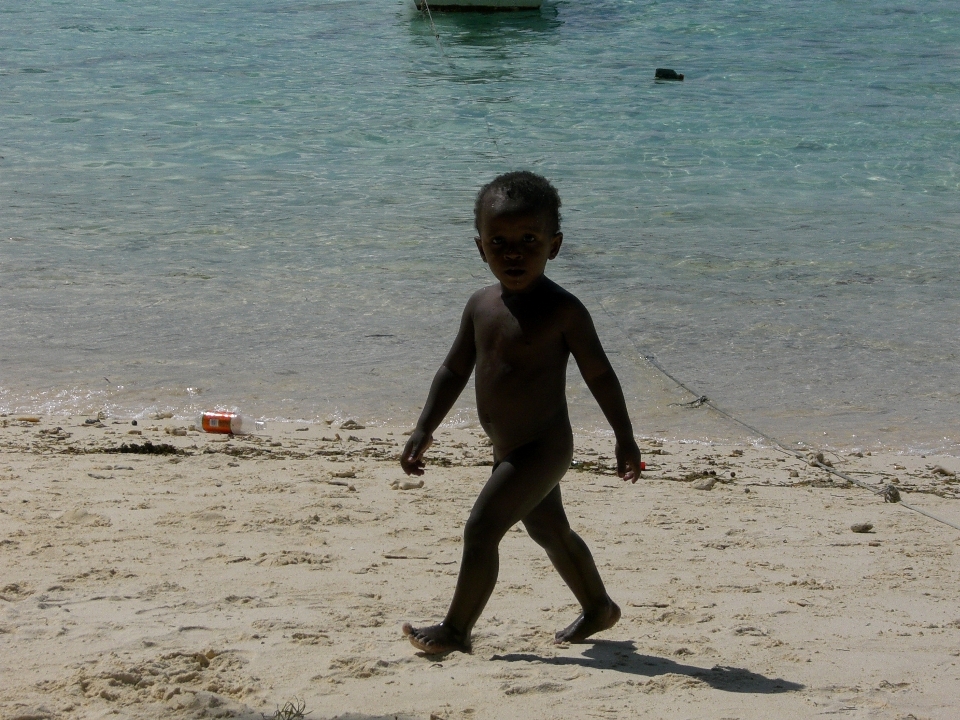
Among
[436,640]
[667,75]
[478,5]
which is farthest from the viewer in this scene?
[478,5]

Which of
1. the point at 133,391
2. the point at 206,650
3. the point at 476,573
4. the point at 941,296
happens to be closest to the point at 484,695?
the point at 476,573

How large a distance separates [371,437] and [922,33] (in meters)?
17.3

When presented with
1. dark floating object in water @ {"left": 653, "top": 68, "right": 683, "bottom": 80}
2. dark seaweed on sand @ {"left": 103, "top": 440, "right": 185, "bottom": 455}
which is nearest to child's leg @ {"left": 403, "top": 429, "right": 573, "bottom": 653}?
dark seaweed on sand @ {"left": 103, "top": 440, "right": 185, "bottom": 455}

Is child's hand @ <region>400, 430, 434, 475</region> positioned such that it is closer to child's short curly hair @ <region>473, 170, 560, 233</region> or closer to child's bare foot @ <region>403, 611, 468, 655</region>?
child's bare foot @ <region>403, 611, 468, 655</region>

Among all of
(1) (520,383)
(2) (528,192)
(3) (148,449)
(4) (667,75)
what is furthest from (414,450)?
(4) (667,75)

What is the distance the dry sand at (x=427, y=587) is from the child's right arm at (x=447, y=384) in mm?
484

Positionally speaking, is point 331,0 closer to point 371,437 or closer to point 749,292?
point 749,292

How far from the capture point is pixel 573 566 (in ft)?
10.2

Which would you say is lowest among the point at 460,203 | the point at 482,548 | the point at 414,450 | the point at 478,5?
the point at 460,203

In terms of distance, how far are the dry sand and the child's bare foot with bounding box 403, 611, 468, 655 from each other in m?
0.04

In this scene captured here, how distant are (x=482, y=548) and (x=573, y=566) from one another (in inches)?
13.1

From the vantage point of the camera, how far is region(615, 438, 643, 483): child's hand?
9.69 ft

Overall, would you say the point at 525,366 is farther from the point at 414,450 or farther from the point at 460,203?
the point at 460,203

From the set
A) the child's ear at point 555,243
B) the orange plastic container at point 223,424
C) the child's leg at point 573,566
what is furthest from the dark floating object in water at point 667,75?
the child's leg at point 573,566
